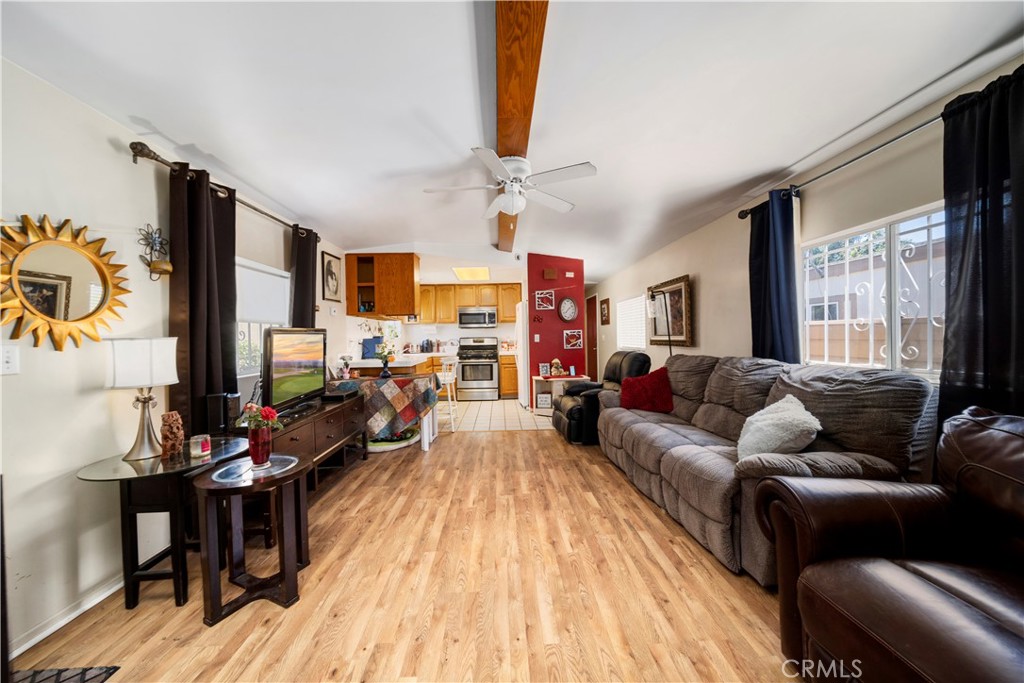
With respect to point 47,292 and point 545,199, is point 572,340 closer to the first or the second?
point 545,199

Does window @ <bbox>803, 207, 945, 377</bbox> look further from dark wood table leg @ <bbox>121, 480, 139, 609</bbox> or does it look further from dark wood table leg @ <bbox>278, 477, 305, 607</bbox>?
dark wood table leg @ <bbox>121, 480, 139, 609</bbox>

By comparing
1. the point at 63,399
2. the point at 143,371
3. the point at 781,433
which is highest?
the point at 143,371

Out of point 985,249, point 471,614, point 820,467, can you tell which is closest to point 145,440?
point 471,614

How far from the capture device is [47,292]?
4.89 feet

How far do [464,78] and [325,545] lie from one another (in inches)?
103

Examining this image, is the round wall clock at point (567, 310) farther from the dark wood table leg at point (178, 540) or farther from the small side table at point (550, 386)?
→ the dark wood table leg at point (178, 540)

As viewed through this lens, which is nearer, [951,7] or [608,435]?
[951,7]

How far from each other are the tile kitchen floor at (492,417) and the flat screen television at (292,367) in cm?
206

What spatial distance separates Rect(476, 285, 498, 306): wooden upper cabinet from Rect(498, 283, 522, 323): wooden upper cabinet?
0.33ft

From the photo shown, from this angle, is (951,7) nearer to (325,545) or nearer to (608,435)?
(608,435)

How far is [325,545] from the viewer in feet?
6.78

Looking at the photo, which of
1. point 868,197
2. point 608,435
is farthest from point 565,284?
point 868,197

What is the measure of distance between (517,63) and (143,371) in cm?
217

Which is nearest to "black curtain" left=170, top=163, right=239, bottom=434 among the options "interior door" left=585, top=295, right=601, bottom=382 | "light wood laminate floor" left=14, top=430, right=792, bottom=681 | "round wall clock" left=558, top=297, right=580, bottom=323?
"light wood laminate floor" left=14, top=430, right=792, bottom=681
